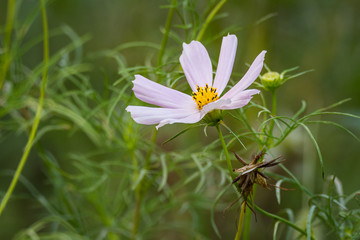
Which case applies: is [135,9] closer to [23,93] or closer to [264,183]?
[23,93]

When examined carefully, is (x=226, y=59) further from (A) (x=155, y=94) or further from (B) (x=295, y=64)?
(B) (x=295, y=64)

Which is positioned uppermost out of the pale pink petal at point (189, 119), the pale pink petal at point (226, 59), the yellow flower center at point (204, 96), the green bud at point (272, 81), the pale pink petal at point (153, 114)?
the pale pink petal at point (226, 59)

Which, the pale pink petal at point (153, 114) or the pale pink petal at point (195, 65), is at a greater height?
the pale pink petal at point (195, 65)

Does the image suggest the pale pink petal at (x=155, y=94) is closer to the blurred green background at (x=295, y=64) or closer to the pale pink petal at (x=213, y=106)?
the pale pink petal at (x=213, y=106)

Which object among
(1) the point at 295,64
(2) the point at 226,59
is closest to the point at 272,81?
(2) the point at 226,59

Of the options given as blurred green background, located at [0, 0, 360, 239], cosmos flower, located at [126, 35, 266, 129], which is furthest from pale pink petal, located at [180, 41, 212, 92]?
blurred green background, located at [0, 0, 360, 239]

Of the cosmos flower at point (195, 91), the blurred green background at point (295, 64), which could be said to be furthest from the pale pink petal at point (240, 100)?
the blurred green background at point (295, 64)

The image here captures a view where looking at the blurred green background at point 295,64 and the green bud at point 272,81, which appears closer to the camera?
the green bud at point 272,81

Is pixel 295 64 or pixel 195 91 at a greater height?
pixel 295 64
